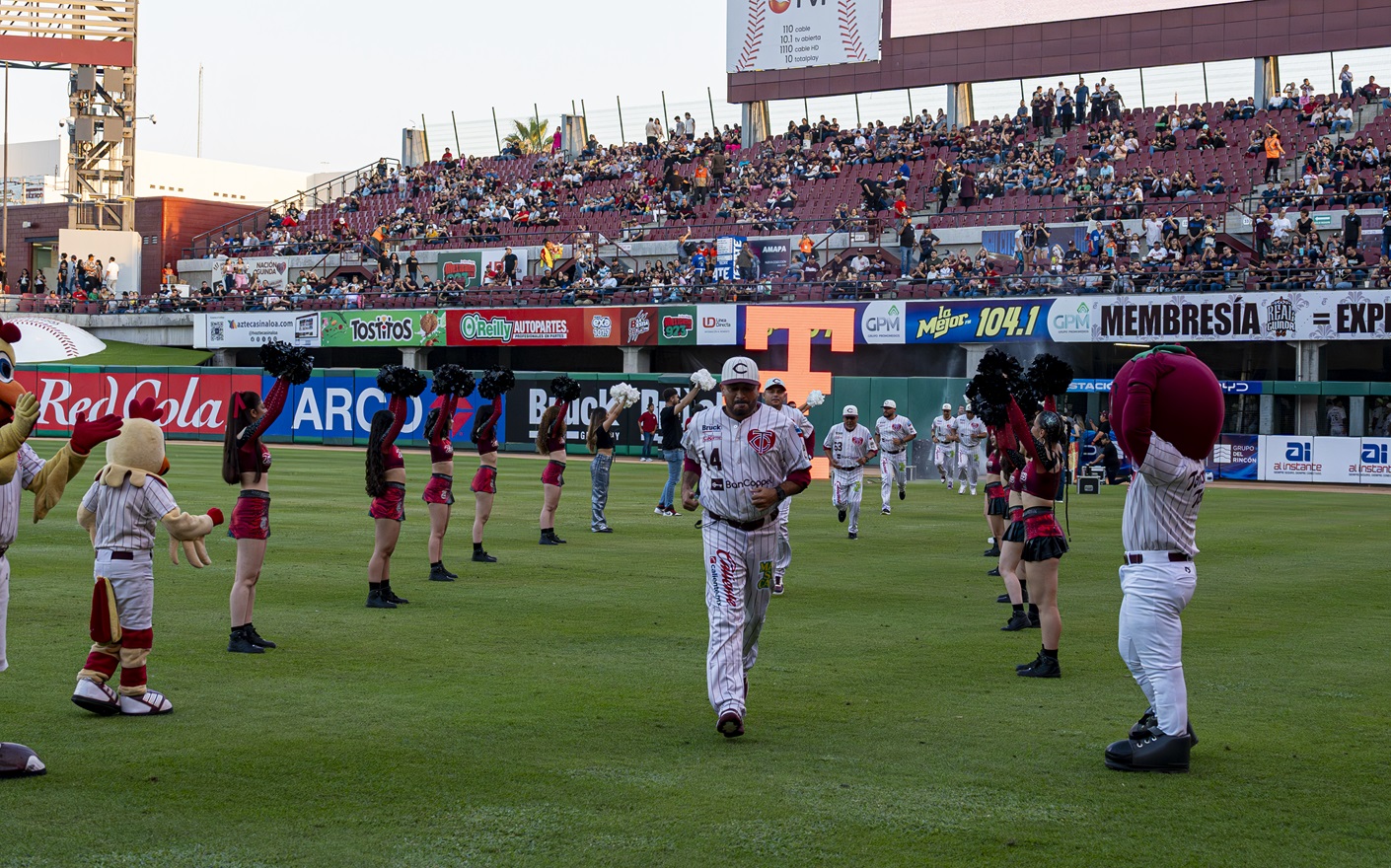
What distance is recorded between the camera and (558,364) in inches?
2046

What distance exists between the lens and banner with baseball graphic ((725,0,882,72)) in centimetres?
5541

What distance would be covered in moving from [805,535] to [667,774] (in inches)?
532

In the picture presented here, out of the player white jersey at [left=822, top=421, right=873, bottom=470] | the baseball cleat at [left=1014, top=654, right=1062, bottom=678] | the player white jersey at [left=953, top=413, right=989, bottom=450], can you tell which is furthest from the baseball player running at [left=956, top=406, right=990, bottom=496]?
the baseball cleat at [left=1014, top=654, right=1062, bottom=678]

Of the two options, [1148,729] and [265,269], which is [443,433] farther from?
[265,269]

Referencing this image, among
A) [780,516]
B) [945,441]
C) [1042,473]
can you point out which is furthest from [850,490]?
[945,441]

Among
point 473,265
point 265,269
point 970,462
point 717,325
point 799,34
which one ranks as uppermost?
point 799,34

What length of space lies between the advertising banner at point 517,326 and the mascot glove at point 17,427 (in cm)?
4109

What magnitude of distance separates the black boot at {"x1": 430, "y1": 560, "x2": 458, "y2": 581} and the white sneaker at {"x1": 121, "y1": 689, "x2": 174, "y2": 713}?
21.7 feet

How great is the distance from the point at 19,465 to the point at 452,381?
7.76 m

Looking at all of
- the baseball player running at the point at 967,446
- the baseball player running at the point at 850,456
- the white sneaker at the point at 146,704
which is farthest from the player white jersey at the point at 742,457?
the baseball player running at the point at 967,446

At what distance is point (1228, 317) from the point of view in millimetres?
38156

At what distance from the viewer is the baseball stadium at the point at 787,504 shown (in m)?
6.78

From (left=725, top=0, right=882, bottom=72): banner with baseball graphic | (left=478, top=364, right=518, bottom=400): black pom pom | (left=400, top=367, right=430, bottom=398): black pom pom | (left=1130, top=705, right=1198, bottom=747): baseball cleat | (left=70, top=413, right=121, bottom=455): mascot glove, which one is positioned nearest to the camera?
(left=70, top=413, right=121, bottom=455): mascot glove

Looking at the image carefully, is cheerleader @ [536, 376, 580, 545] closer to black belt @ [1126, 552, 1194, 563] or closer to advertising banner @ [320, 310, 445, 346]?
black belt @ [1126, 552, 1194, 563]
